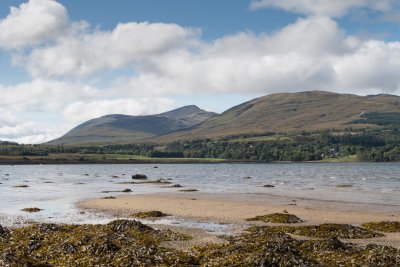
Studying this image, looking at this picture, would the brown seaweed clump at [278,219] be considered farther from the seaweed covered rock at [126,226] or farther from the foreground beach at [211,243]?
the seaweed covered rock at [126,226]

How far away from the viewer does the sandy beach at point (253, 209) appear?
131 feet

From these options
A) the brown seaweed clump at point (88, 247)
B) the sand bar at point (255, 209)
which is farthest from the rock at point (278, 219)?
the brown seaweed clump at point (88, 247)

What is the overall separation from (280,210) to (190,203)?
10988mm

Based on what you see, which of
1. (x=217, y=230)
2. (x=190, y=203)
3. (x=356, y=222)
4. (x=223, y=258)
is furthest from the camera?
(x=190, y=203)

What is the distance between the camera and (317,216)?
42.1 metres

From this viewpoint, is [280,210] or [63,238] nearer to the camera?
[63,238]

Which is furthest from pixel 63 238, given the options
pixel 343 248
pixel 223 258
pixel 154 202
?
pixel 154 202

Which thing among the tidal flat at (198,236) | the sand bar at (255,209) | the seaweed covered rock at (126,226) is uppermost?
the seaweed covered rock at (126,226)

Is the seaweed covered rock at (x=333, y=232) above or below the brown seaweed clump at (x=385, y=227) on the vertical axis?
above

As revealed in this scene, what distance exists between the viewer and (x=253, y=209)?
4762 cm

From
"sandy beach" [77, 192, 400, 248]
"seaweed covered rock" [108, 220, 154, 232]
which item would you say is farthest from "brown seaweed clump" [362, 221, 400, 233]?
"seaweed covered rock" [108, 220, 154, 232]

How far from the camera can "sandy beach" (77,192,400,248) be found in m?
40.0

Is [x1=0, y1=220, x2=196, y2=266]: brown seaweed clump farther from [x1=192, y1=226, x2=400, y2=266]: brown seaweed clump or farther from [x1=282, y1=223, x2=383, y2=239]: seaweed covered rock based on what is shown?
[x1=282, y1=223, x2=383, y2=239]: seaweed covered rock

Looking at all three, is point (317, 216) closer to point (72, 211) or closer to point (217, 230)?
point (217, 230)
